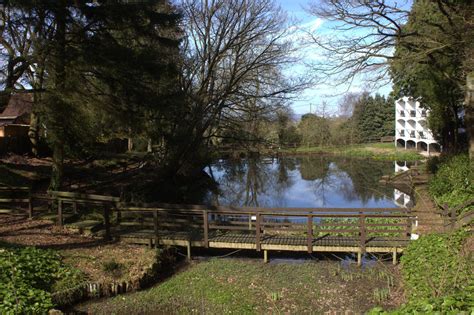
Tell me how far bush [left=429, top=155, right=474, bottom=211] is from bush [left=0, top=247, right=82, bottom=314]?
38.2 feet

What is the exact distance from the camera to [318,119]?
62.3 m

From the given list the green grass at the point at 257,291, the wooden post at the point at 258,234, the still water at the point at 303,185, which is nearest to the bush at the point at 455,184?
the still water at the point at 303,185

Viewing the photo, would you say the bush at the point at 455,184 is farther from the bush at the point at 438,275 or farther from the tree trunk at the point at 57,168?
the tree trunk at the point at 57,168

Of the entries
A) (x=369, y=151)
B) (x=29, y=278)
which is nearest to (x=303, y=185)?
(x=29, y=278)

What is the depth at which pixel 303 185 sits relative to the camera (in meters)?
31.2

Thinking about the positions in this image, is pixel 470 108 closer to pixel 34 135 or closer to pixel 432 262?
pixel 432 262

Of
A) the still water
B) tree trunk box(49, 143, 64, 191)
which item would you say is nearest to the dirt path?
tree trunk box(49, 143, 64, 191)

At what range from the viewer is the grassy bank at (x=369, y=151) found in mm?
47781

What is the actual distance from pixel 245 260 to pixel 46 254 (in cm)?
539

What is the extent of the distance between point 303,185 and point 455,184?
659 inches

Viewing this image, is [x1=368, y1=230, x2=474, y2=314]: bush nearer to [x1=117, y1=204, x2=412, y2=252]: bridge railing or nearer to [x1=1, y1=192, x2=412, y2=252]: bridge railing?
[x1=117, y1=204, x2=412, y2=252]: bridge railing

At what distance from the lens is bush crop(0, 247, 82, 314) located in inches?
273

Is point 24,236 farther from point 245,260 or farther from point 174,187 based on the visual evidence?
point 174,187

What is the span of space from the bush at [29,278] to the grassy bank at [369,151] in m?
43.3
